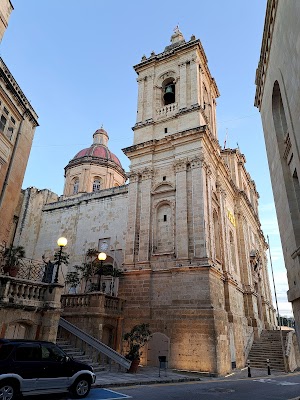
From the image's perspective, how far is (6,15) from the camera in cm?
1533

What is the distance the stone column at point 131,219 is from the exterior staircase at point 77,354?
7.05 meters

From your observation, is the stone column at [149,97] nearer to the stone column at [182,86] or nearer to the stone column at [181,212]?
the stone column at [182,86]

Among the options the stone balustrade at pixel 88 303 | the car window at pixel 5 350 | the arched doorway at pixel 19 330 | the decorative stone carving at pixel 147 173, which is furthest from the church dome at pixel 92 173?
the car window at pixel 5 350

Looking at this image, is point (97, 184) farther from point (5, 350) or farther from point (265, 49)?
point (5, 350)

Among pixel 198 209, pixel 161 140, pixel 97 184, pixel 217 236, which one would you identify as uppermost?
pixel 97 184

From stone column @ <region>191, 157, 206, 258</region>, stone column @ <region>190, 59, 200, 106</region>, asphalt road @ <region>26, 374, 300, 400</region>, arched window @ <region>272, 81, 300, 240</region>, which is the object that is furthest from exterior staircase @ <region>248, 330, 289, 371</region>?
stone column @ <region>190, 59, 200, 106</region>

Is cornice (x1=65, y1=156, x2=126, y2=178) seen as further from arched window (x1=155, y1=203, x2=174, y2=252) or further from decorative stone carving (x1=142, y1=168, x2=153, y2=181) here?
arched window (x1=155, y1=203, x2=174, y2=252)

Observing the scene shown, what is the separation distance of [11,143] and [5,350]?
10560 mm

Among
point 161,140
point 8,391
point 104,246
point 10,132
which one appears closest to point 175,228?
point 161,140

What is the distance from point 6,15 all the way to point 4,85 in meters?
4.28

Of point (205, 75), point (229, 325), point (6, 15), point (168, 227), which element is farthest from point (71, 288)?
point (205, 75)

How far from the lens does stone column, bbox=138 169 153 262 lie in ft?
63.8

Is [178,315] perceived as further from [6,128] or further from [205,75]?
[205,75]

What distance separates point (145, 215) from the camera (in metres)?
20.6
